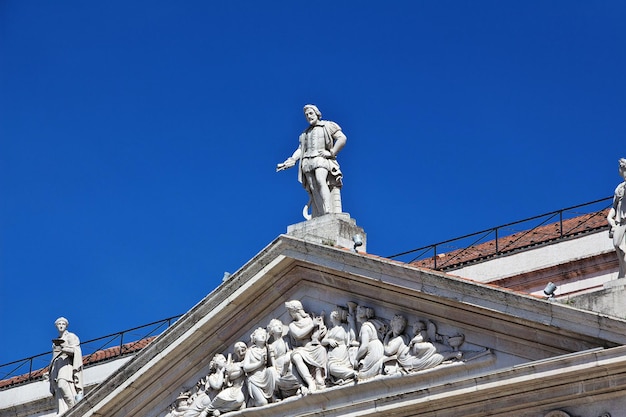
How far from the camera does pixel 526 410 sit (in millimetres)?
27875

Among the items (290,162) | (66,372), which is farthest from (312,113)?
(66,372)

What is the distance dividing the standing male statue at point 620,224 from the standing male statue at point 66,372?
1024cm

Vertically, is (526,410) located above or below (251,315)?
below

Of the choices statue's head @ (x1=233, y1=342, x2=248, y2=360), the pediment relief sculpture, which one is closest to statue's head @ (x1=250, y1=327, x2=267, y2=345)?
the pediment relief sculpture

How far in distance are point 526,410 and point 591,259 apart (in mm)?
7459

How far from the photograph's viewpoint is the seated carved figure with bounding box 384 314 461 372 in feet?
94.8

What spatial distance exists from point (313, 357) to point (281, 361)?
69 cm

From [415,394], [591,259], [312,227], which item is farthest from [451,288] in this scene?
[591,259]

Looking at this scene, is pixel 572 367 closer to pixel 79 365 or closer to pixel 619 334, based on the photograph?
pixel 619 334

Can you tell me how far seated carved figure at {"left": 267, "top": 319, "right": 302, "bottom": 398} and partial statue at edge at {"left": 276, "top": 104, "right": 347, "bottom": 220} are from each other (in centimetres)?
214

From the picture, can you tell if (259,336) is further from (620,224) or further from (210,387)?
(620,224)

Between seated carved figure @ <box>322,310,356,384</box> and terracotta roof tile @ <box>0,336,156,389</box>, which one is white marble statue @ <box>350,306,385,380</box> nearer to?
seated carved figure @ <box>322,310,356,384</box>

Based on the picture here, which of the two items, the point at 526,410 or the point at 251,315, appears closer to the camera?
the point at 526,410

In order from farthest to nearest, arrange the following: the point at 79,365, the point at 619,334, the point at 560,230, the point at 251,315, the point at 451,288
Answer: the point at 560,230
the point at 79,365
the point at 251,315
the point at 451,288
the point at 619,334
